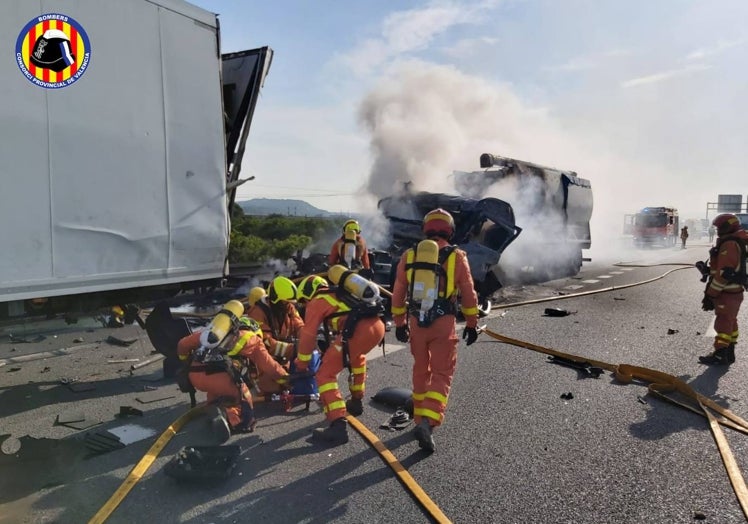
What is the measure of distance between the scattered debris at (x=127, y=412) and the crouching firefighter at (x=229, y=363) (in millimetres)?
679

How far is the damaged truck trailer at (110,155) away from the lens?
3166mm

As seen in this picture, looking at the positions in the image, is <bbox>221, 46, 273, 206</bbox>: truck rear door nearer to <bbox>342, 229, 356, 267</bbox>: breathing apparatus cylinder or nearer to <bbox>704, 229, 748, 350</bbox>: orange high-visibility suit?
<bbox>342, 229, 356, 267</bbox>: breathing apparatus cylinder

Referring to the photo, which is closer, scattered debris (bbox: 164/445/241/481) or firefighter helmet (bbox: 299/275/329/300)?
scattered debris (bbox: 164/445/241/481)

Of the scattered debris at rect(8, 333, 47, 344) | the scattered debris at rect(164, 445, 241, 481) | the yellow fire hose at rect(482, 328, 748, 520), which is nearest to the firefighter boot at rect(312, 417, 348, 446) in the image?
the scattered debris at rect(164, 445, 241, 481)

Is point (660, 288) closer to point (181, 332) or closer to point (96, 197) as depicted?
point (181, 332)

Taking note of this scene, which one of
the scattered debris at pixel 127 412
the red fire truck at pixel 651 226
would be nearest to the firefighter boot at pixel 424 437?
the scattered debris at pixel 127 412

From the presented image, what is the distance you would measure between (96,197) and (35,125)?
56 cm

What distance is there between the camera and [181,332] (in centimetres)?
521

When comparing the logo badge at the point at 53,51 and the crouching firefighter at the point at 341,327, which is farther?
the crouching firefighter at the point at 341,327

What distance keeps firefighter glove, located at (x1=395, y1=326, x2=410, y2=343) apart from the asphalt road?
2.30 feet

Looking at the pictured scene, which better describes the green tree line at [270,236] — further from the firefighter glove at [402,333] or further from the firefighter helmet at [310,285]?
the firefighter glove at [402,333]

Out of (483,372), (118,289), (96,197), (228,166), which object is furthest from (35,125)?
(483,372)

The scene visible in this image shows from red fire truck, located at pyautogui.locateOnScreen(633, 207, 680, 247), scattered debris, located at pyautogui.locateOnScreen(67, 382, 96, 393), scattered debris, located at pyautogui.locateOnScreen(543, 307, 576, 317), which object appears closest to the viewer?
scattered debris, located at pyautogui.locateOnScreen(67, 382, 96, 393)

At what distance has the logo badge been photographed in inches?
124
